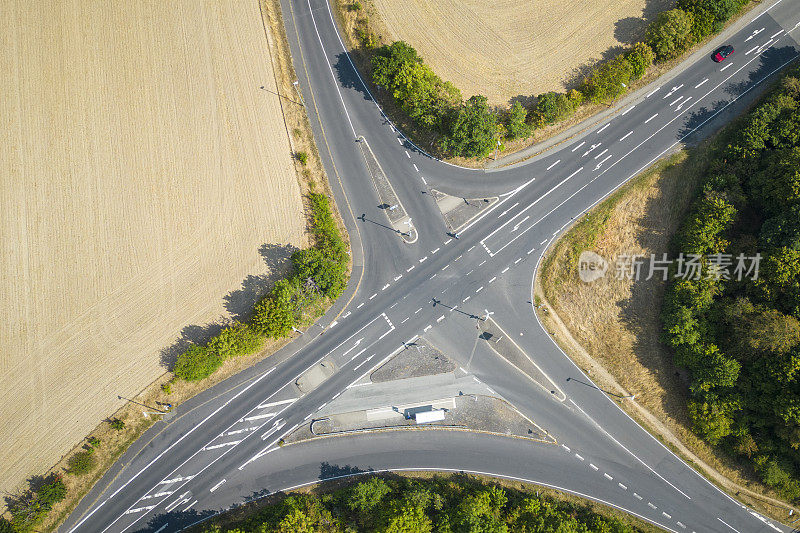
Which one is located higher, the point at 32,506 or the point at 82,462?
the point at 82,462

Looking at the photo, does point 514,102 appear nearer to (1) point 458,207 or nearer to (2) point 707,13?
(1) point 458,207

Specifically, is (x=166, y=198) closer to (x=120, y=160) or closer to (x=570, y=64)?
(x=120, y=160)

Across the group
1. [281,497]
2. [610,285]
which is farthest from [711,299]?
[281,497]

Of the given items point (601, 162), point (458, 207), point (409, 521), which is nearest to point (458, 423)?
point (409, 521)

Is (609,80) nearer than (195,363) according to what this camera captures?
No

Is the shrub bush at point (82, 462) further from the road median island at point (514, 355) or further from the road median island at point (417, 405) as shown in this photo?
the road median island at point (514, 355)

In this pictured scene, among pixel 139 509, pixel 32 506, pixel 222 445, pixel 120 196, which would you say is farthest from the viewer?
pixel 120 196

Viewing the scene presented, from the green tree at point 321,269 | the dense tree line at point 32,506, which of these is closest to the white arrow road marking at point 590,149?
the green tree at point 321,269
